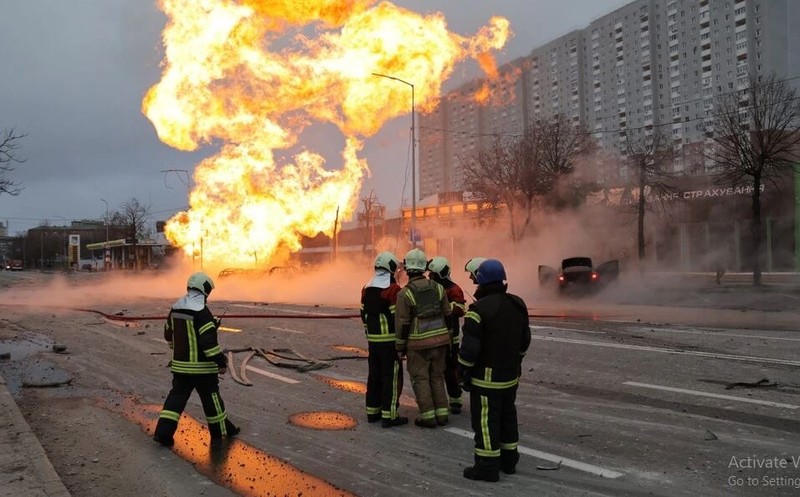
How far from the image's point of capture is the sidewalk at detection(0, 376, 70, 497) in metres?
3.78

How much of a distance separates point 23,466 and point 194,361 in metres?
1.46

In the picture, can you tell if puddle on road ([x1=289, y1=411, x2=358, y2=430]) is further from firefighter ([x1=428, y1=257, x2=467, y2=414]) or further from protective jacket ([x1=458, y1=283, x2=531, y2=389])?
protective jacket ([x1=458, y1=283, x2=531, y2=389])

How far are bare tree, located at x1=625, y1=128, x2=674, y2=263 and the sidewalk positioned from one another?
2679 cm

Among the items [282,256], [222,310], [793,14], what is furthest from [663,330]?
[793,14]

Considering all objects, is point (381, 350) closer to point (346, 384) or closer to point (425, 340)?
point (425, 340)

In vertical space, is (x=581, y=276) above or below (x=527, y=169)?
below

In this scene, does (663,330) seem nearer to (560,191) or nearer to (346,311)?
(346,311)

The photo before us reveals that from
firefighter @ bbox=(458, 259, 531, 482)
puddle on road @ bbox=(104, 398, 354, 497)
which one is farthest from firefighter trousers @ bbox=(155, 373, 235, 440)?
firefighter @ bbox=(458, 259, 531, 482)

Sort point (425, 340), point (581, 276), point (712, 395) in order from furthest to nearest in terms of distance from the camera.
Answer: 1. point (581, 276)
2. point (712, 395)
3. point (425, 340)

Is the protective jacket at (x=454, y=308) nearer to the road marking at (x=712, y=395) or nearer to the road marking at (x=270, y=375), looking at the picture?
the road marking at (x=712, y=395)

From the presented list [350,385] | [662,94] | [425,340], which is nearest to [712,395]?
[425,340]

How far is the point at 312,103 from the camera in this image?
80.0ft

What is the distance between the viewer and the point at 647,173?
2794 cm

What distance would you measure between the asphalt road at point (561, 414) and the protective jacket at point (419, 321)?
87 centimetres
